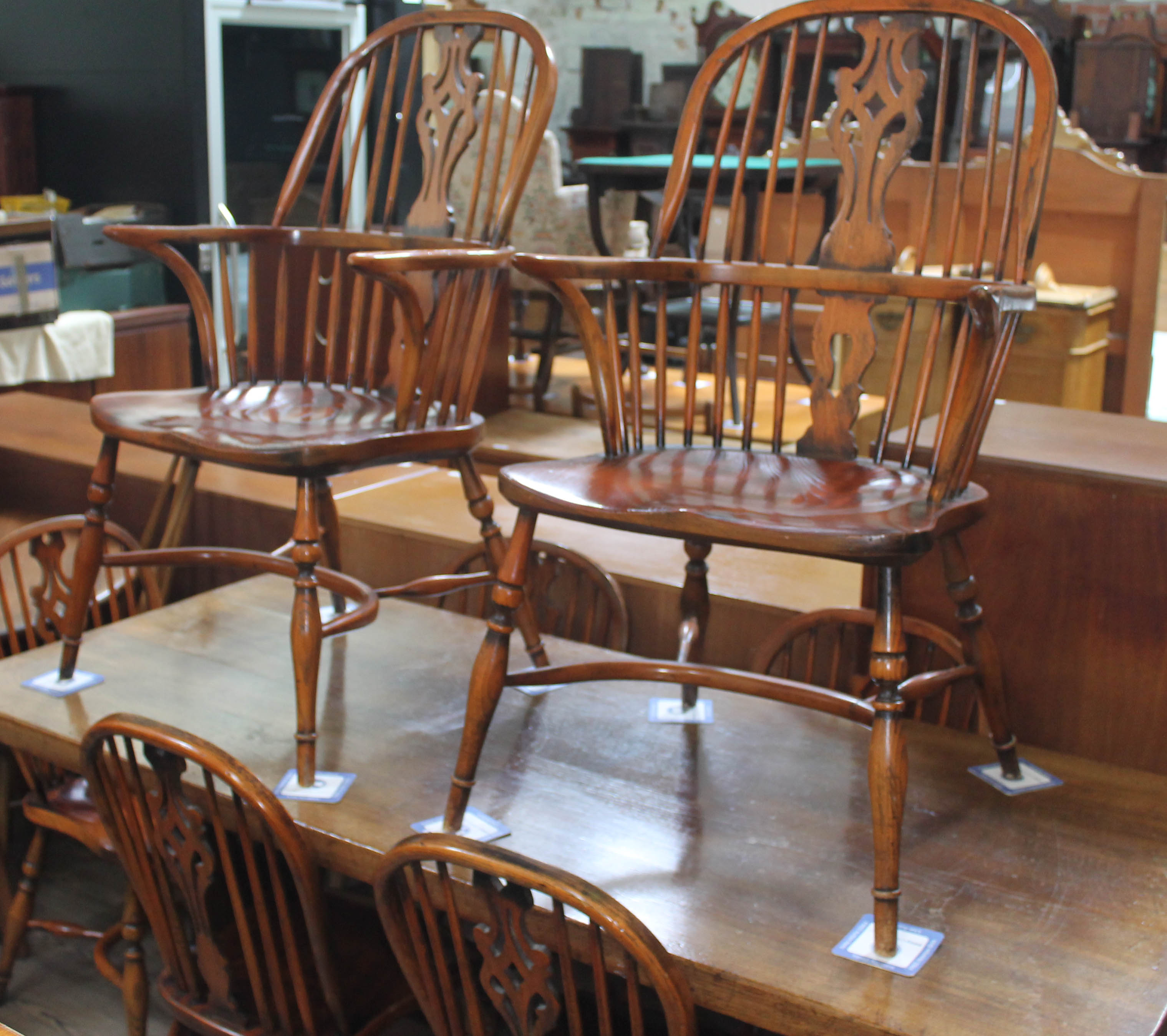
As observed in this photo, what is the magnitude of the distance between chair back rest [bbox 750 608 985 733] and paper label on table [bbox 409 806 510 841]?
1.70 feet

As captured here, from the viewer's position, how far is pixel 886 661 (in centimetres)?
125

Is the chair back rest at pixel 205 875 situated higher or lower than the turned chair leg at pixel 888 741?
lower

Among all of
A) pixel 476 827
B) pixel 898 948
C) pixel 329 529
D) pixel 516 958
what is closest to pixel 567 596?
pixel 329 529

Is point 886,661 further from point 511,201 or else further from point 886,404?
point 511,201

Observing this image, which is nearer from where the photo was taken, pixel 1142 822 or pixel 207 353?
pixel 1142 822

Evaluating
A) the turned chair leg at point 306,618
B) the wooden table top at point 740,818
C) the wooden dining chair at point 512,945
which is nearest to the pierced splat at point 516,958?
the wooden dining chair at point 512,945

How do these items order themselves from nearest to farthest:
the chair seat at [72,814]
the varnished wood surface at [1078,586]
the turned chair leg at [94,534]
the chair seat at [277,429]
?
the chair seat at [277,429]
the varnished wood surface at [1078,586]
the turned chair leg at [94,534]
the chair seat at [72,814]

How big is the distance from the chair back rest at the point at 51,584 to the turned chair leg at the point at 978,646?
44.6 inches

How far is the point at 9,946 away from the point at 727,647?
1254mm

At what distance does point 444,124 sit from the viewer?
78.0 inches

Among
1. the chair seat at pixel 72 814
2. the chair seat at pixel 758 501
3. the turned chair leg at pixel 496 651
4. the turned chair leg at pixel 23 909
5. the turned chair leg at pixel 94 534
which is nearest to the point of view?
the chair seat at pixel 758 501

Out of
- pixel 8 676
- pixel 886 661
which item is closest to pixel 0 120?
pixel 8 676

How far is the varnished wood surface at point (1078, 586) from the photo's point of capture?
169 cm

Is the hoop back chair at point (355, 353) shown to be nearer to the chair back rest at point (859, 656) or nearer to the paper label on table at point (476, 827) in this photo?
the paper label on table at point (476, 827)
